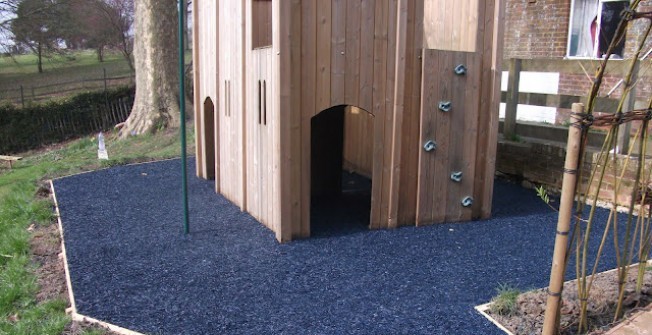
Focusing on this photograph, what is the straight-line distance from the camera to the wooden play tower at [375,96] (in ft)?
19.4

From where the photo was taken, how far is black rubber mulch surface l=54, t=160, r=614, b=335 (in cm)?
421

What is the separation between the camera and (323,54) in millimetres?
5953

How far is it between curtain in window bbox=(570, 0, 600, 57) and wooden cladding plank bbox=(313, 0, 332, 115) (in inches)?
275

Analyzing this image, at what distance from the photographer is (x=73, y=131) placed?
66.8 ft

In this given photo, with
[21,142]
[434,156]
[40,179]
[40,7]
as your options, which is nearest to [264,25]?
[434,156]

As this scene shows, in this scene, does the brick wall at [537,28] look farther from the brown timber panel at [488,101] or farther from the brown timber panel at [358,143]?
the brown timber panel at [488,101]

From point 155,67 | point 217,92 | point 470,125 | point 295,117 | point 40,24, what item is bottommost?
point 470,125

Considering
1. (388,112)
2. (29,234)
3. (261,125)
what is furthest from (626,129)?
(29,234)

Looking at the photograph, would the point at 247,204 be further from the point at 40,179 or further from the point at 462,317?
the point at 40,179

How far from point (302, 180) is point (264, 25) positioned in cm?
225

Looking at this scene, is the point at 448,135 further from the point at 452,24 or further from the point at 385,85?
the point at 452,24

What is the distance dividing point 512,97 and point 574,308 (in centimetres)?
544

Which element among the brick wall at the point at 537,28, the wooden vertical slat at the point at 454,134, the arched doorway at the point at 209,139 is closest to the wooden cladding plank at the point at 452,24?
the wooden vertical slat at the point at 454,134

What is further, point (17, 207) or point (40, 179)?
point (40, 179)
